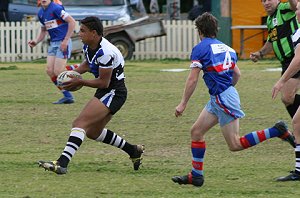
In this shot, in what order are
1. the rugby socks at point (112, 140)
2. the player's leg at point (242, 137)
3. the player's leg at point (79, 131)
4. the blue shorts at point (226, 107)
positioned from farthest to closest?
the rugby socks at point (112, 140), the player's leg at point (79, 131), the player's leg at point (242, 137), the blue shorts at point (226, 107)

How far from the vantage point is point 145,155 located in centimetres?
1184

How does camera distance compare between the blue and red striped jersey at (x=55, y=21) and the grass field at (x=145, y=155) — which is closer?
the grass field at (x=145, y=155)

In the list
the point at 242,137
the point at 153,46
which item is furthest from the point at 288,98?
the point at 153,46

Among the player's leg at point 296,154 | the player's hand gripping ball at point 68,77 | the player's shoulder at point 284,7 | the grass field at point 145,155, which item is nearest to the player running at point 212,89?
the grass field at point 145,155

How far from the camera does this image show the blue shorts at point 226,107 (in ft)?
31.7

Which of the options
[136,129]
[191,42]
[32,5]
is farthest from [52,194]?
[32,5]

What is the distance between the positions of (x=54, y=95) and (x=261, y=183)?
31.2ft

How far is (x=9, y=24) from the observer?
29.5 metres

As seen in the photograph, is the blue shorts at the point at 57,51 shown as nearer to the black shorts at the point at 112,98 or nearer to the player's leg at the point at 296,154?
the black shorts at the point at 112,98

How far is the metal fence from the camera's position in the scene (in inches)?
1163

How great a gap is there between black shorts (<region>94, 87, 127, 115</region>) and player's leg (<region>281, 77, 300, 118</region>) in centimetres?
222

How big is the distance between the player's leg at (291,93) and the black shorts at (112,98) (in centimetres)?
222

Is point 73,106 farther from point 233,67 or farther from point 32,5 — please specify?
point 32,5

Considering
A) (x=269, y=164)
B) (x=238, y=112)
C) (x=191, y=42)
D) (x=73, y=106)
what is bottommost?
(x=191, y=42)
